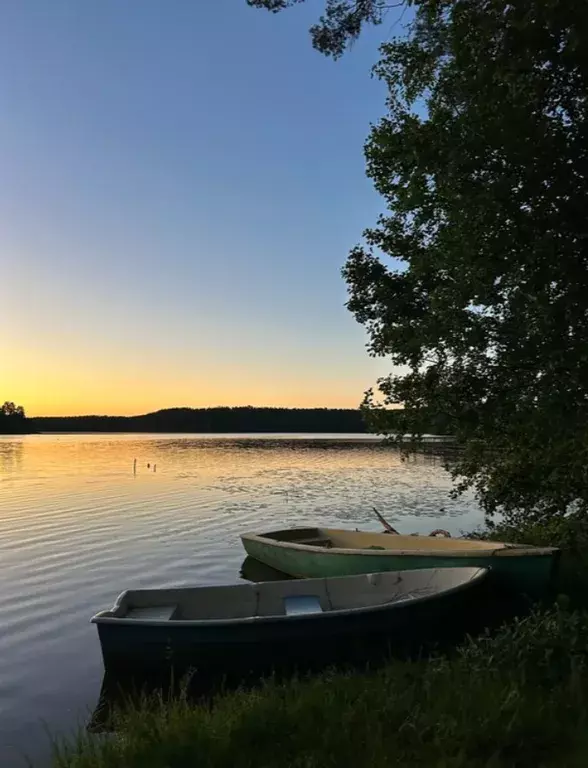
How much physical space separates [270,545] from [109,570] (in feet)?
13.8

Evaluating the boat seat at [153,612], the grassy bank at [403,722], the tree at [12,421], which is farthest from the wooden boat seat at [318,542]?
the tree at [12,421]

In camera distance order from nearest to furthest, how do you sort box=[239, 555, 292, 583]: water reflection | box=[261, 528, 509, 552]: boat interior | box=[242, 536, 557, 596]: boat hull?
box=[242, 536, 557, 596]: boat hull, box=[261, 528, 509, 552]: boat interior, box=[239, 555, 292, 583]: water reflection

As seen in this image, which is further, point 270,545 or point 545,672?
point 270,545

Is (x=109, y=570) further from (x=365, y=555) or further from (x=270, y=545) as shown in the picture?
(x=365, y=555)

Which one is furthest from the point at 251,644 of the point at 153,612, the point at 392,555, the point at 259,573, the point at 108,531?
the point at 108,531

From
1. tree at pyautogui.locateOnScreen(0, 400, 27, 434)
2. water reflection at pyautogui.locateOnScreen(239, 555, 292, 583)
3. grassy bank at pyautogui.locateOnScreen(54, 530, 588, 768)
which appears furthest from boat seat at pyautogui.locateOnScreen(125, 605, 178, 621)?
tree at pyautogui.locateOnScreen(0, 400, 27, 434)

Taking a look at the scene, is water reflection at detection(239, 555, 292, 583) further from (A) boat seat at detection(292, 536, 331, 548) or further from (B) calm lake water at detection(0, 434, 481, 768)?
(A) boat seat at detection(292, 536, 331, 548)

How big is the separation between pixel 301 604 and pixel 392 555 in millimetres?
2990

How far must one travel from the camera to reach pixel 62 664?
1062 centimetres

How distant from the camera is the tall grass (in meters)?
5.11

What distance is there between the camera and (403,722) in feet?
18.8

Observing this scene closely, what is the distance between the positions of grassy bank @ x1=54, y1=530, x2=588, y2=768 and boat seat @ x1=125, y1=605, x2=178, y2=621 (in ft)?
9.53

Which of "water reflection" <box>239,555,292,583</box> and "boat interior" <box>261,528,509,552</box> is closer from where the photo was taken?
"boat interior" <box>261,528,509,552</box>

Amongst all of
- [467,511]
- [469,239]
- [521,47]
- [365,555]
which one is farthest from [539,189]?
[467,511]
